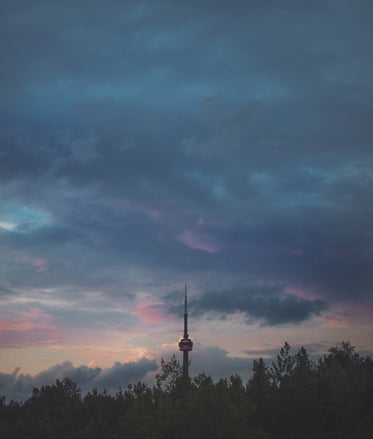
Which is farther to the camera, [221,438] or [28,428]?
[28,428]

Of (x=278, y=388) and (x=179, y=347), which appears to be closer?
(x=278, y=388)

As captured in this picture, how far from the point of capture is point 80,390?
132 metres

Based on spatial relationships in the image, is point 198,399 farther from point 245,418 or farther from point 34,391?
point 34,391

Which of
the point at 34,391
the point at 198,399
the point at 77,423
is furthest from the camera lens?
the point at 34,391

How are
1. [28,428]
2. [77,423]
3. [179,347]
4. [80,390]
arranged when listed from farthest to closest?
[179,347] → [80,390] → [77,423] → [28,428]

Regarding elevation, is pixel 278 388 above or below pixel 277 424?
above

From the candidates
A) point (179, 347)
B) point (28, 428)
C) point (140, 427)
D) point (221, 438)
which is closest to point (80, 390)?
point (179, 347)

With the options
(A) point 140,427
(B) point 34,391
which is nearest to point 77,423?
(A) point 140,427

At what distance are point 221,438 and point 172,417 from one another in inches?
341

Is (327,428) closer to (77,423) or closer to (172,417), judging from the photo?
(172,417)

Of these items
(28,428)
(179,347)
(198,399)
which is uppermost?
(179,347)

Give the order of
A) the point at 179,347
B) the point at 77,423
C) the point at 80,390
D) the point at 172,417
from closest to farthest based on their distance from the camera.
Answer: the point at 172,417 → the point at 77,423 → the point at 80,390 → the point at 179,347

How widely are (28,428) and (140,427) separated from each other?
15.3 metres

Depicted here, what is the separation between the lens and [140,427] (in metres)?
48.6
